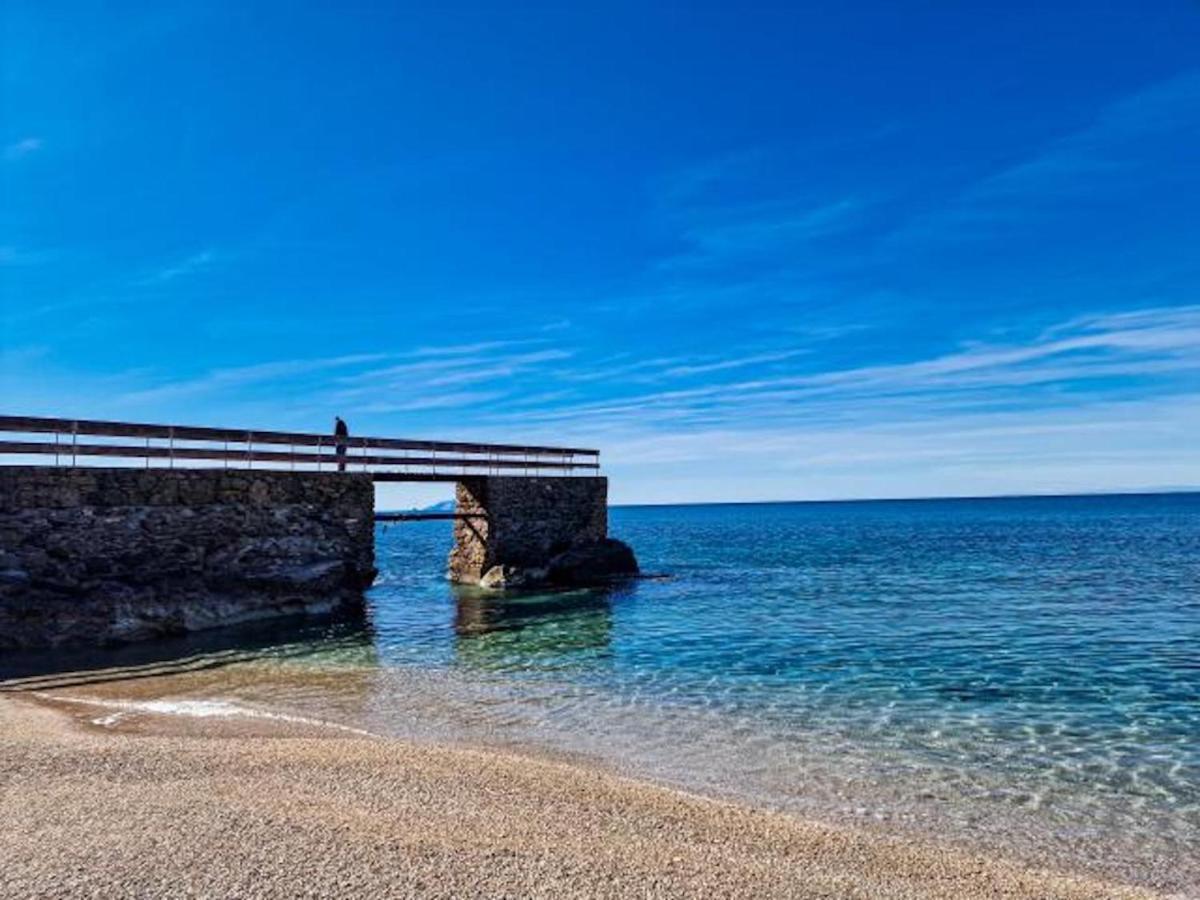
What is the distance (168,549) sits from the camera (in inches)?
877

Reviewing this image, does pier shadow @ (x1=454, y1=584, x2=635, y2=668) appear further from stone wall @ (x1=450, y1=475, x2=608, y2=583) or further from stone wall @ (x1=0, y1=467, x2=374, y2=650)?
stone wall @ (x1=0, y1=467, x2=374, y2=650)

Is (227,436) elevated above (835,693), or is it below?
above

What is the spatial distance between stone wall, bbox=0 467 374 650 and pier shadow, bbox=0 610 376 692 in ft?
2.40

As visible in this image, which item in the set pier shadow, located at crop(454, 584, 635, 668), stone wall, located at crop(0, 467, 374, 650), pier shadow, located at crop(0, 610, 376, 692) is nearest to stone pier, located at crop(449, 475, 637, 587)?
pier shadow, located at crop(454, 584, 635, 668)

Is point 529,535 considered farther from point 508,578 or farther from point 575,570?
point 508,578

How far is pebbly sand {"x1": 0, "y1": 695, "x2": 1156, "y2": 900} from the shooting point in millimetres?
6297

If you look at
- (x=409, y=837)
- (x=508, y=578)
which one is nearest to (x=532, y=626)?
(x=508, y=578)

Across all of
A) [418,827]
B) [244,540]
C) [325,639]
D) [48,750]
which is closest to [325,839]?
Result: [418,827]

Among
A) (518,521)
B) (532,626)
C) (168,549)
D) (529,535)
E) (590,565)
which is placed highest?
(518,521)

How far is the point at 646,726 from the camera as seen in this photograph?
12.1 metres

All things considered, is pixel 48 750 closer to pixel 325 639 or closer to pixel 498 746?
pixel 498 746

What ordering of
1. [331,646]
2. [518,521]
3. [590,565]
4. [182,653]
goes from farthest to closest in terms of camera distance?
[590,565] < [518,521] < [331,646] < [182,653]

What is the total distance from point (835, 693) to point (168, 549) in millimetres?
18527

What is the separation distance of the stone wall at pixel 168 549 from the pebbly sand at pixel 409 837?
11.3 meters
